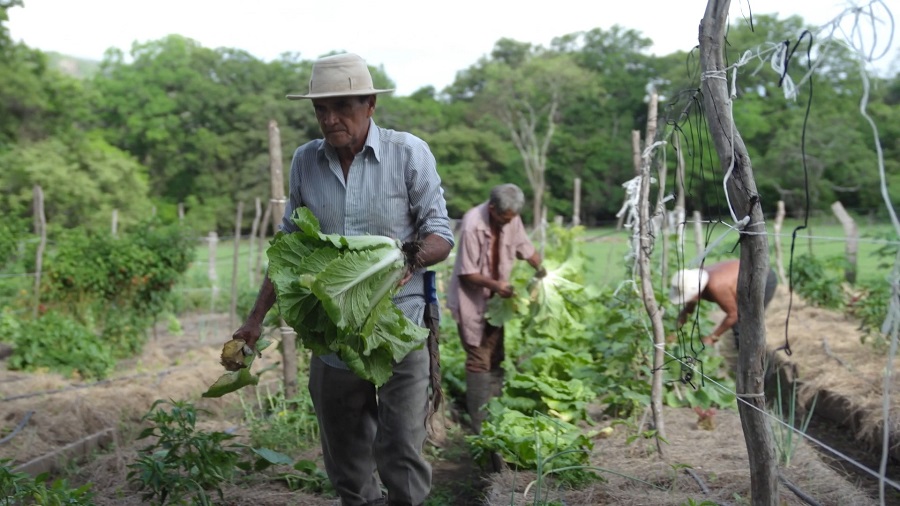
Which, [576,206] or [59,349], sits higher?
[576,206]

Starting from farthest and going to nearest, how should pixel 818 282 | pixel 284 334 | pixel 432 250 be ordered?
pixel 818 282
pixel 284 334
pixel 432 250

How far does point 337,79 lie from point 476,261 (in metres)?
3.34

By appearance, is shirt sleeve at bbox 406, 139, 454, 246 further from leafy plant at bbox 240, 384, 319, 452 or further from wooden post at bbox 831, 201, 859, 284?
wooden post at bbox 831, 201, 859, 284

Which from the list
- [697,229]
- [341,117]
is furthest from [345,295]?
[697,229]

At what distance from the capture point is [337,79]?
369 centimetres

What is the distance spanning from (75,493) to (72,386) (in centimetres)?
533

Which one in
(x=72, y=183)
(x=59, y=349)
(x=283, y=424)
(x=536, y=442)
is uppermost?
(x=536, y=442)

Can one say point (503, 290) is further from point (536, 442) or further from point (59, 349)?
point (59, 349)

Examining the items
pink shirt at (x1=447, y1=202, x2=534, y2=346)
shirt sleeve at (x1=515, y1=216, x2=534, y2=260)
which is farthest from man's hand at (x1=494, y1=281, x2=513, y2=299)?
shirt sleeve at (x1=515, y1=216, x2=534, y2=260)

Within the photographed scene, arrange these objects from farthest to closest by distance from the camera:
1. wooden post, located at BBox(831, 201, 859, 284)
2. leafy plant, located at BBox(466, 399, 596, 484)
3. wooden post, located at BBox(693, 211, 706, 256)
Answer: wooden post, located at BBox(831, 201, 859, 284) < leafy plant, located at BBox(466, 399, 596, 484) < wooden post, located at BBox(693, 211, 706, 256)

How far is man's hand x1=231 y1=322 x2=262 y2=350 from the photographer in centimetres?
371

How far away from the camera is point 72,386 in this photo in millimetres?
8648

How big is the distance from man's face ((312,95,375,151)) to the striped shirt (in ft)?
0.28

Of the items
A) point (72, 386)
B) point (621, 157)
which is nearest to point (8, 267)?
point (72, 386)
